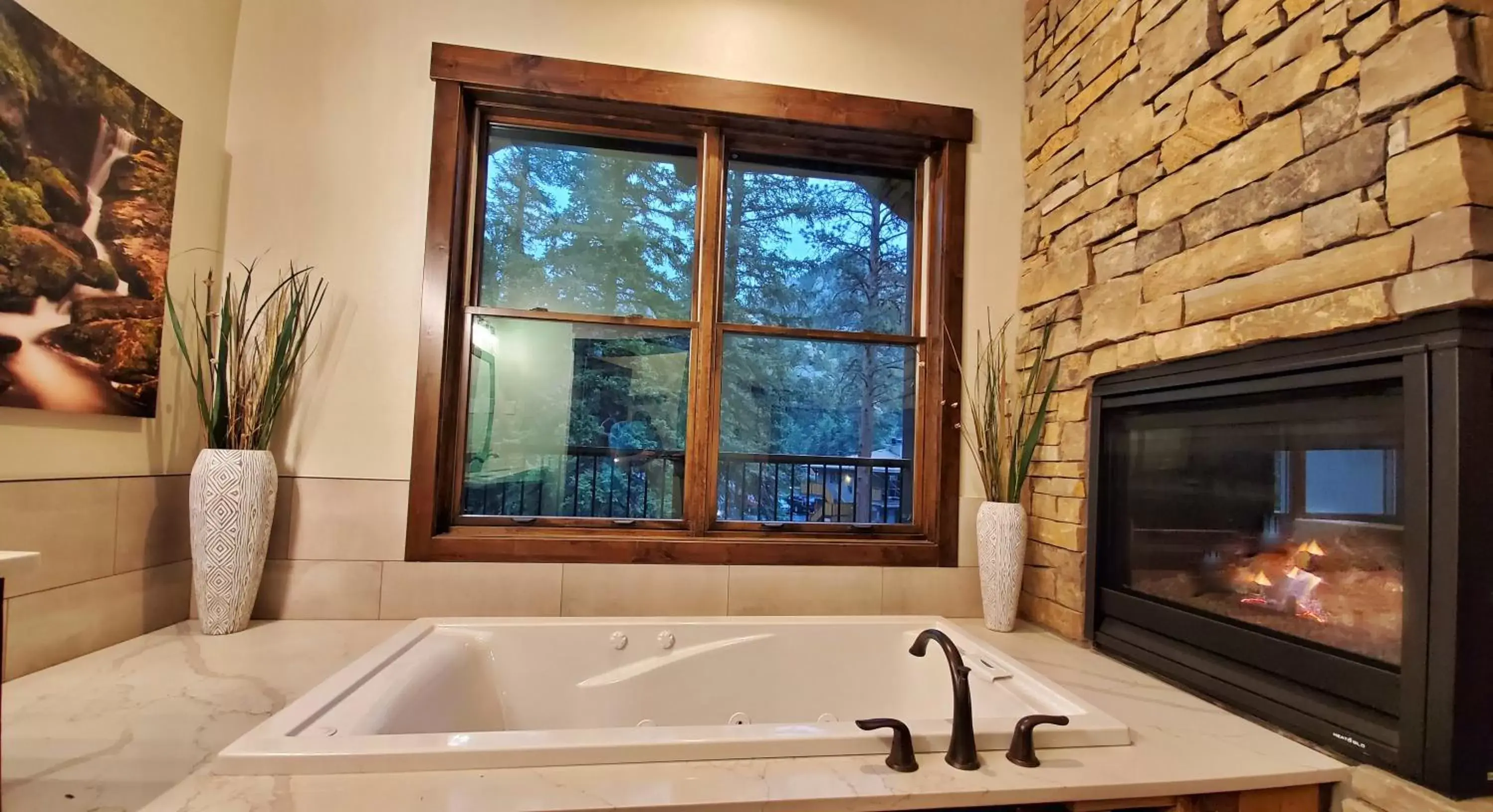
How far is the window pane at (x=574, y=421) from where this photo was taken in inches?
83.7

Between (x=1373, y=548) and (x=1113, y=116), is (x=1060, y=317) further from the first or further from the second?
(x=1373, y=548)

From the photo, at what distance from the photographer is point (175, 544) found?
1.81 meters

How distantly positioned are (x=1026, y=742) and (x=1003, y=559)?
2.92ft

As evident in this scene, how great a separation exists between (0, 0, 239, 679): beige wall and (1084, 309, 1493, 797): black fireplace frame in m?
2.44

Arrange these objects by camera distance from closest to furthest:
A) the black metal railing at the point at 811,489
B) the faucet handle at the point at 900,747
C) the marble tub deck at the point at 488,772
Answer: the marble tub deck at the point at 488,772, the faucet handle at the point at 900,747, the black metal railing at the point at 811,489

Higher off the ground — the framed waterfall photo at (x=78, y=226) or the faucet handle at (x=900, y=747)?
the framed waterfall photo at (x=78, y=226)

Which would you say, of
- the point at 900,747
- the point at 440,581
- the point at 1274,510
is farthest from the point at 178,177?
the point at 1274,510

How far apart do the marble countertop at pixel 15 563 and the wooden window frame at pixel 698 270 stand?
3.84 feet

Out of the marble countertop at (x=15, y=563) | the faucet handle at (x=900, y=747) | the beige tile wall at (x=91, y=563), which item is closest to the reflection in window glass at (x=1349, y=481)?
the faucet handle at (x=900, y=747)

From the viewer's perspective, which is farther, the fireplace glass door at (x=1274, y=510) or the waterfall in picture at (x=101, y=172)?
the waterfall in picture at (x=101, y=172)

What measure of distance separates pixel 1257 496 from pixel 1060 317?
2.49 feet

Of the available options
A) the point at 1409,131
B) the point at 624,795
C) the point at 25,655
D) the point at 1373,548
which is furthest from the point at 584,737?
the point at 1409,131

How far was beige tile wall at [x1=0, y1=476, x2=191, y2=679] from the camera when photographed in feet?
4.53

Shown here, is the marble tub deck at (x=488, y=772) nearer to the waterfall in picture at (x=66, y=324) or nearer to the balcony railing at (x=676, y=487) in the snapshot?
the waterfall in picture at (x=66, y=324)
